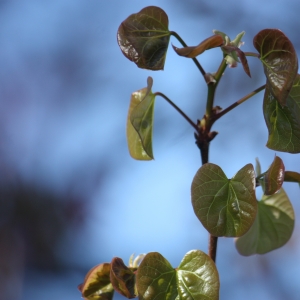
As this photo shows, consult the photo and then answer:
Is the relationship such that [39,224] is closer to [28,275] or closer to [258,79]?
[28,275]

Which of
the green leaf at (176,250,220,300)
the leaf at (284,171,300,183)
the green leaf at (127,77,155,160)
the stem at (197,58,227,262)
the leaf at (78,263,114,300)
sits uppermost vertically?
the green leaf at (127,77,155,160)

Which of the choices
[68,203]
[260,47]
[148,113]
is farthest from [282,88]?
[68,203]

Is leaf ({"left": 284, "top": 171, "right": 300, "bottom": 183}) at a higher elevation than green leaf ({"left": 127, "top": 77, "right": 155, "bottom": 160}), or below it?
below

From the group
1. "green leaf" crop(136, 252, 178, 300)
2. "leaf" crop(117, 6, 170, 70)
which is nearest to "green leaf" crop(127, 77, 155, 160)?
"leaf" crop(117, 6, 170, 70)

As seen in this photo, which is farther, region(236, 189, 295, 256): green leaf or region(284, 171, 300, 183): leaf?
region(236, 189, 295, 256): green leaf

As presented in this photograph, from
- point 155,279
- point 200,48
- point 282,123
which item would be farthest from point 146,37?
point 155,279

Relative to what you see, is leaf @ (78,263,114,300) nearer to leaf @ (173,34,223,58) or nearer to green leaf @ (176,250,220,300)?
green leaf @ (176,250,220,300)
